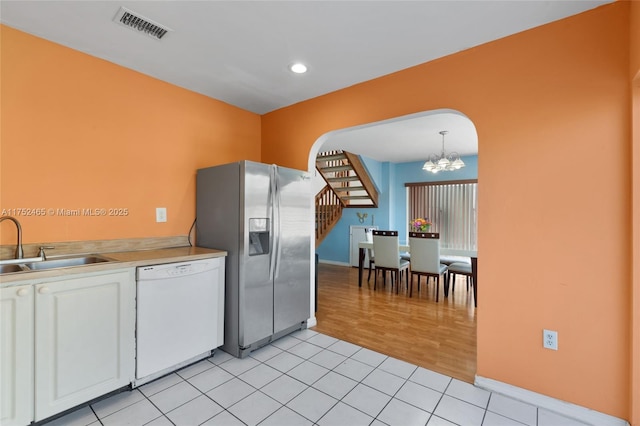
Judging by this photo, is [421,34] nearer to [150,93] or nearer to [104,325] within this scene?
[150,93]

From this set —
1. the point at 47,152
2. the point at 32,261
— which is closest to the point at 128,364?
the point at 32,261

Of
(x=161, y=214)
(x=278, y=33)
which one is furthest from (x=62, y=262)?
(x=278, y=33)

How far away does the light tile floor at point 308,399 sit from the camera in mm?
1736

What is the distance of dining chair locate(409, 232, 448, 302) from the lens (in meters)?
4.16

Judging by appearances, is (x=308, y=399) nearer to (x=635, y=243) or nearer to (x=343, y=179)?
(x=635, y=243)

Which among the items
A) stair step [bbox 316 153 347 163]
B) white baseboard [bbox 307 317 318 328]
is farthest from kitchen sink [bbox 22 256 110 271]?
stair step [bbox 316 153 347 163]

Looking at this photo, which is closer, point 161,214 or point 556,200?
point 556,200

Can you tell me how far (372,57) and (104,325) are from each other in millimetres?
2629

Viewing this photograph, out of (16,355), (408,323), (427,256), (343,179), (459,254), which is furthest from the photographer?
(343,179)

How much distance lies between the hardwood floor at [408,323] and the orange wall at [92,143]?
202 cm

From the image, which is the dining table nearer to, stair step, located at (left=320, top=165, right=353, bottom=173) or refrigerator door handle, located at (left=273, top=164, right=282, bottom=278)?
stair step, located at (left=320, top=165, right=353, bottom=173)

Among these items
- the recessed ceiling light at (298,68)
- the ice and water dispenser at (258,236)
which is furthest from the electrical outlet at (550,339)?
the recessed ceiling light at (298,68)

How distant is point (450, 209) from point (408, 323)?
11.9ft

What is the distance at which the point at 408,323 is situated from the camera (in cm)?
330
